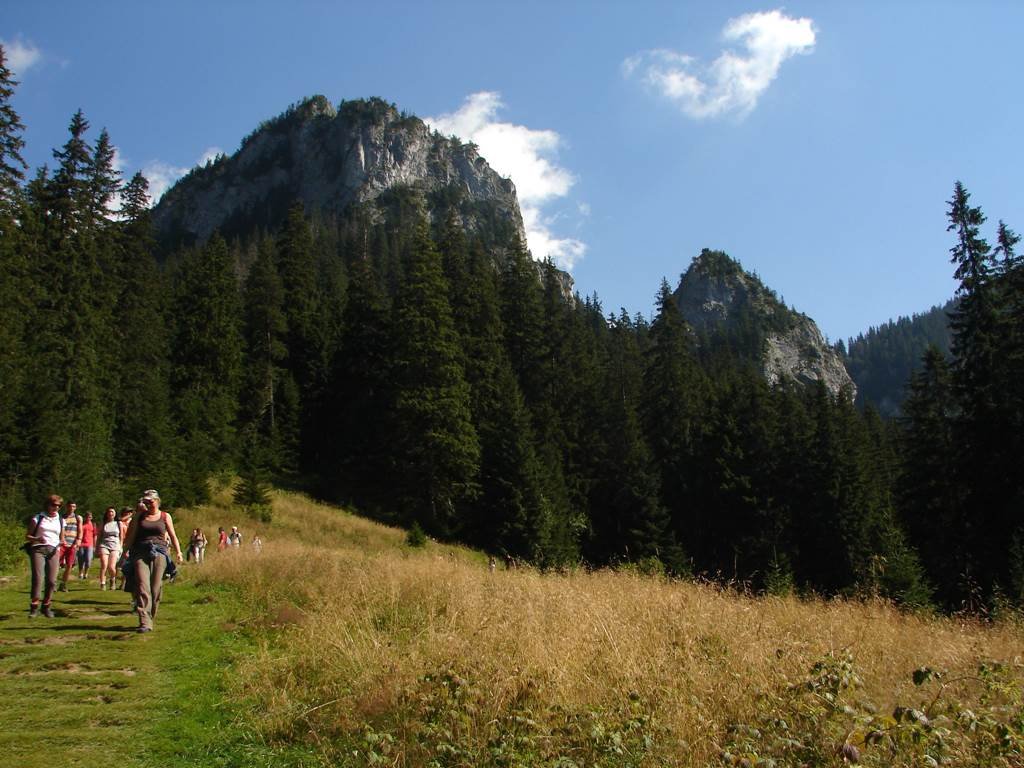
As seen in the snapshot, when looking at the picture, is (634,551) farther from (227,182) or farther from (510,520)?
(227,182)

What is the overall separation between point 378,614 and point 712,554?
41.9 metres

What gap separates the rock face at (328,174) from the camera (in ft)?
545

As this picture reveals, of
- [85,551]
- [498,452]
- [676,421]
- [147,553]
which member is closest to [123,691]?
[147,553]

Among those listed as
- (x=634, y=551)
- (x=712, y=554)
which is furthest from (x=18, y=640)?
(x=712, y=554)

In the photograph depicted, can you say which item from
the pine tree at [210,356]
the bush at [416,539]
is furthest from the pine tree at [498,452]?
the pine tree at [210,356]

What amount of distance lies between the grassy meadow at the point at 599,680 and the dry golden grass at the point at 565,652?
0.07 feet

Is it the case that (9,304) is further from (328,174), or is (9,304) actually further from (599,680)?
(328,174)

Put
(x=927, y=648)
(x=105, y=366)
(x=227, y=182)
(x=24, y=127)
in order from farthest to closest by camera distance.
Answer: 1. (x=227, y=182)
2. (x=105, y=366)
3. (x=24, y=127)
4. (x=927, y=648)

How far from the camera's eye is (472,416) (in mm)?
45312

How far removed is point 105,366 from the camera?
36000mm

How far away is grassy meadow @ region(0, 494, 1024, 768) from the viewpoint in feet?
A: 13.3

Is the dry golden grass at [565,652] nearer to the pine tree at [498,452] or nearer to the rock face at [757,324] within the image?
the pine tree at [498,452]

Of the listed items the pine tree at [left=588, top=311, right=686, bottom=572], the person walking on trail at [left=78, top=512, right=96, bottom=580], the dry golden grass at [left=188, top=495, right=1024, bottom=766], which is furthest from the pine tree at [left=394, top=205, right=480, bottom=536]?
the dry golden grass at [left=188, top=495, right=1024, bottom=766]

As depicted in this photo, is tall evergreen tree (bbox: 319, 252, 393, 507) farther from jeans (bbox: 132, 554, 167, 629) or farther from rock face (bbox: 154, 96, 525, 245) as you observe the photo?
rock face (bbox: 154, 96, 525, 245)
